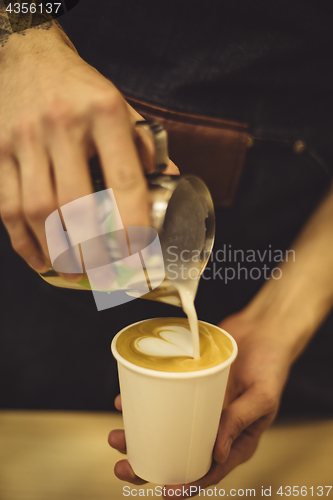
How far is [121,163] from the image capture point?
1.39 feet

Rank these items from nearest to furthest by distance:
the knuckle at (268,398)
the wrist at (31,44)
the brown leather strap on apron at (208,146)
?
the wrist at (31,44), the knuckle at (268,398), the brown leather strap on apron at (208,146)

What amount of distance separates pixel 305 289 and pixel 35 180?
73cm

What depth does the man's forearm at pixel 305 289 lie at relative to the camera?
2.90 ft

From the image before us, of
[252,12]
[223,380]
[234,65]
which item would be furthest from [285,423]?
[252,12]

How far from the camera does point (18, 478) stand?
0.70m

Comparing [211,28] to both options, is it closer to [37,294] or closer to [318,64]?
[318,64]

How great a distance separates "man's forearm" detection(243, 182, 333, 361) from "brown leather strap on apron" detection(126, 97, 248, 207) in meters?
0.25

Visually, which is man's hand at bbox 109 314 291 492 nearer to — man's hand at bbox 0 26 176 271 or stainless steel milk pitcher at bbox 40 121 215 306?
stainless steel milk pitcher at bbox 40 121 215 306

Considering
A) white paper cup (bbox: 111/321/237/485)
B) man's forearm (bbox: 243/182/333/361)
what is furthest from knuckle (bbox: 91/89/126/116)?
man's forearm (bbox: 243/182/333/361)

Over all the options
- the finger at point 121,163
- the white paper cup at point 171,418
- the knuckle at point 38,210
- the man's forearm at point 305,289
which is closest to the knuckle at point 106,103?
the finger at point 121,163

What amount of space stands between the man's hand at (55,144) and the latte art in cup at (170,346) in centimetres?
20

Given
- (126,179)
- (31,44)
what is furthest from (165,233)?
(31,44)

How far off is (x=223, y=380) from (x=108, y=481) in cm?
36

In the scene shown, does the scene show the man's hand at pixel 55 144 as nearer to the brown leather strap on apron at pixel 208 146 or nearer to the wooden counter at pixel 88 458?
the brown leather strap on apron at pixel 208 146
